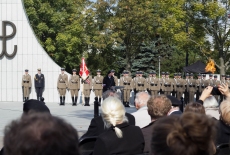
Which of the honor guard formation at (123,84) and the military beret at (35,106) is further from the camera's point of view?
the honor guard formation at (123,84)

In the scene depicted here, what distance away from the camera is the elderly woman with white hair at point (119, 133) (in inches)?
180

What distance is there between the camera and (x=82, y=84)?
27.1 meters

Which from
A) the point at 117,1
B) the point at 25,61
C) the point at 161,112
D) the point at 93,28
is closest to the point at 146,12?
the point at 117,1

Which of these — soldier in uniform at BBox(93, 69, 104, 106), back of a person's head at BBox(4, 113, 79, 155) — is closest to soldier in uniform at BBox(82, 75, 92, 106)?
soldier in uniform at BBox(93, 69, 104, 106)

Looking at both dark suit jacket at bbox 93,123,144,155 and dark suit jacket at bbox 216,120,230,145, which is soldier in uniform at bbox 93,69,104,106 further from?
dark suit jacket at bbox 93,123,144,155

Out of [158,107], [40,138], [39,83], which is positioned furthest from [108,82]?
[40,138]

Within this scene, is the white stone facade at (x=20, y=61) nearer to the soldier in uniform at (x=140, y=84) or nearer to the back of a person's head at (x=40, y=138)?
the soldier in uniform at (x=140, y=84)

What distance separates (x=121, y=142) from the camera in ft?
15.3

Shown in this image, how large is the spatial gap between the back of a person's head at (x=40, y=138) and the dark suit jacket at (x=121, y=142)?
7.35 ft

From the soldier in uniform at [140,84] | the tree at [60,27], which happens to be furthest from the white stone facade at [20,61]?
the tree at [60,27]

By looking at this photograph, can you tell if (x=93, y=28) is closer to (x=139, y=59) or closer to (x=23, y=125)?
(x=139, y=59)

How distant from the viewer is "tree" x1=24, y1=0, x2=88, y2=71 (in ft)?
163

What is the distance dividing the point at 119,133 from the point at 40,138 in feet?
8.77

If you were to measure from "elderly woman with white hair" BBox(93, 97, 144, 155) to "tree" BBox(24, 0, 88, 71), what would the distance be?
44627mm
